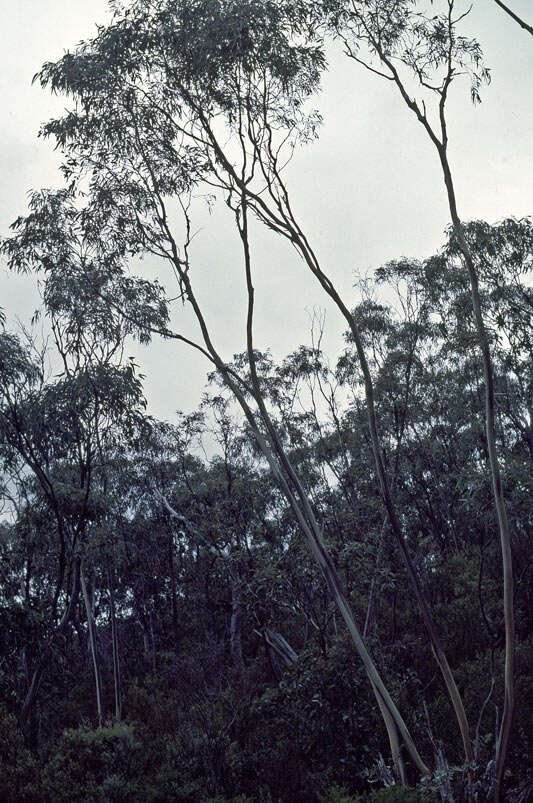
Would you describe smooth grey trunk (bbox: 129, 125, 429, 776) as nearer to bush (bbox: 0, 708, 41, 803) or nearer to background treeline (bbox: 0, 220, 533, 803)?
background treeline (bbox: 0, 220, 533, 803)

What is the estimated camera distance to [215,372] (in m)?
18.9

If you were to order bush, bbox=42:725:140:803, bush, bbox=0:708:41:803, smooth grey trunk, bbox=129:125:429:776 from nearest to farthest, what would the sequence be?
smooth grey trunk, bbox=129:125:429:776
bush, bbox=42:725:140:803
bush, bbox=0:708:41:803

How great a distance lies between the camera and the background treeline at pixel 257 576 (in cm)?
776

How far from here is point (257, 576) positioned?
29.8ft

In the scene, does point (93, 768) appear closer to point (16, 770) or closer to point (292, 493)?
point (16, 770)

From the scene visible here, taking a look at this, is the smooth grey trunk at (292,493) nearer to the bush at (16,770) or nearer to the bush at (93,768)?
the bush at (93,768)

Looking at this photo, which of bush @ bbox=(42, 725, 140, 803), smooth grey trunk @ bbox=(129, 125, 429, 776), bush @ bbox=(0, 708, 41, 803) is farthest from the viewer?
bush @ bbox=(0, 708, 41, 803)

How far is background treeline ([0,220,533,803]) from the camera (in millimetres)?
7758

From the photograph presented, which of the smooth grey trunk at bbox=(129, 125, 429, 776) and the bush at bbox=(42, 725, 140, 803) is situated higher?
the smooth grey trunk at bbox=(129, 125, 429, 776)

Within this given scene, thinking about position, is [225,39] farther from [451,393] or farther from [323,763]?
[451,393]

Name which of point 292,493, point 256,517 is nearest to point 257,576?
point 292,493

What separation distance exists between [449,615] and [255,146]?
391 inches

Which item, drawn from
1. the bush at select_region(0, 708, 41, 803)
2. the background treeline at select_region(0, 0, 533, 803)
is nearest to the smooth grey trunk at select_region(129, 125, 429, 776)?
the background treeline at select_region(0, 0, 533, 803)

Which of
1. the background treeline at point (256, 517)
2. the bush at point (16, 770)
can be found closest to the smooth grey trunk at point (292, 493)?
the background treeline at point (256, 517)
